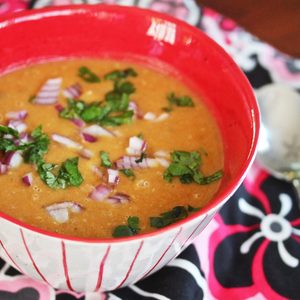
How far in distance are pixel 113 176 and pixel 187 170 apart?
0.13 metres

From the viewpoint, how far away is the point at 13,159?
1080 millimetres

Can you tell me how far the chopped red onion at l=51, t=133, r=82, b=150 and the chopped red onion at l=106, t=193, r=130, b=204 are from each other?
0.13 m

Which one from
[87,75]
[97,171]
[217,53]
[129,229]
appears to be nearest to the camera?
[129,229]

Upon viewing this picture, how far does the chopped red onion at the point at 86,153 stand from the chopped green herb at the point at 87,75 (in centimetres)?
22

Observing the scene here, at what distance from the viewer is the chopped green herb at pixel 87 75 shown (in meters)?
1.29

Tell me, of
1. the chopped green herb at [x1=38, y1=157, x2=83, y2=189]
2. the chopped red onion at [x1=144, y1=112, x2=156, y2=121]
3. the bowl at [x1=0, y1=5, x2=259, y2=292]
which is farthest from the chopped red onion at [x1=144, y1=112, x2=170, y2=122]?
the chopped green herb at [x1=38, y1=157, x2=83, y2=189]

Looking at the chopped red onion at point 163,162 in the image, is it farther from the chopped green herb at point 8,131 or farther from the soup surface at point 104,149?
the chopped green herb at point 8,131

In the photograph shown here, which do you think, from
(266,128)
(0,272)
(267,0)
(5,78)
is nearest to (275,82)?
(266,128)

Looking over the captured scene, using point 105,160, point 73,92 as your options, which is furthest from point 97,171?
point 73,92

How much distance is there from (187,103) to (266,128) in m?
0.19

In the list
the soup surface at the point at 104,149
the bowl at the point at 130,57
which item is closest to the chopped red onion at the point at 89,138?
the soup surface at the point at 104,149

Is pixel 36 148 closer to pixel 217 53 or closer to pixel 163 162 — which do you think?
pixel 163 162

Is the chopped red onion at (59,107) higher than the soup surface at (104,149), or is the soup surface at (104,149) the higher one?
the chopped red onion at (59,107)

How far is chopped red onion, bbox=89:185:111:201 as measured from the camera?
1.04 m
